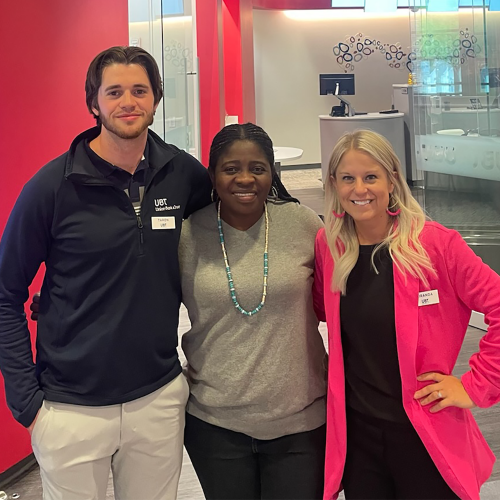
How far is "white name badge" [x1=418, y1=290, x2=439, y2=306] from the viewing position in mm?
1540

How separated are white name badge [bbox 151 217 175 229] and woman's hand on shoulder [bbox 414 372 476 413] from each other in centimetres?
79

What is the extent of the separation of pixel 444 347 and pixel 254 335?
1.68 ft

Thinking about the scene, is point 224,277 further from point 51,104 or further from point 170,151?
point 51,104

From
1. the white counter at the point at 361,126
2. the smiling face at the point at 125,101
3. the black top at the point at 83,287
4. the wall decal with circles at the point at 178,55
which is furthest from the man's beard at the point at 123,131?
the white counter at the point at 361,126

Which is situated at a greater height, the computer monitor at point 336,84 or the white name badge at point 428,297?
the computer monitor at point 336,84

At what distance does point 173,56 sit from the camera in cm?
606

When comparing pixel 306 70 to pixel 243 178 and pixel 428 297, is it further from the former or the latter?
pixel 428 297

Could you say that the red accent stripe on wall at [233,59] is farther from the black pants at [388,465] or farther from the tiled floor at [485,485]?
the black pants at [388,465]

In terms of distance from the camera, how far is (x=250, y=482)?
1.74 m

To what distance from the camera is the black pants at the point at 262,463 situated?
1697 millimetres

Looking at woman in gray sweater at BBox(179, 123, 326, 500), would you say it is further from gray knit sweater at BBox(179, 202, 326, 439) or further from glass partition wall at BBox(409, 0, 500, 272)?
glass partition wall at BBox(409, 0, 500, 272)

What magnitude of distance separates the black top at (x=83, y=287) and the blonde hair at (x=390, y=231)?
472 millimetres

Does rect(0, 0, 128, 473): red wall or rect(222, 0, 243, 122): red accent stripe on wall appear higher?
rect(222, 0, 243, 122): red accent stripe on wall

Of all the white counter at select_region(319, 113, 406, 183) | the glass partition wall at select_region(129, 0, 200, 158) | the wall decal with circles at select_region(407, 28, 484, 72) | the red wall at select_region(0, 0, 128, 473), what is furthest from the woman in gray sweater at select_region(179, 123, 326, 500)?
the white counter at select_region(319, 113, 406, 183)
